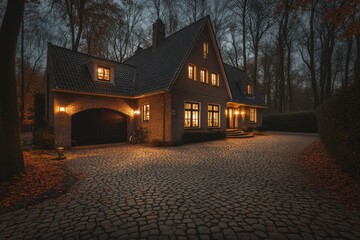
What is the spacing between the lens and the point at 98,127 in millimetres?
12914

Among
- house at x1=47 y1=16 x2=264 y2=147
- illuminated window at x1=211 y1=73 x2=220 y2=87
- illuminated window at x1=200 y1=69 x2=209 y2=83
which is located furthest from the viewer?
illuminated window at x1=211 y1=73 x2=220 y2=87

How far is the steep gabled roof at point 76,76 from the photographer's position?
1120 centimetres

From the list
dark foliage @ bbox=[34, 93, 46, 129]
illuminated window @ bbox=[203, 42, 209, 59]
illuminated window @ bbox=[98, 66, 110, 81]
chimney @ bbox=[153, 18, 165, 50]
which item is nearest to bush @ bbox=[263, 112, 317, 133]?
illuminated window @ bbox=[203, 42, 209, 59]

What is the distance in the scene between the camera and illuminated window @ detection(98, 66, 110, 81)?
13109mm

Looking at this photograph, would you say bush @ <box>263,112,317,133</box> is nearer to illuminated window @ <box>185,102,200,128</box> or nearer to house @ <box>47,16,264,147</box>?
house @ <box>47,16,264,147</box>

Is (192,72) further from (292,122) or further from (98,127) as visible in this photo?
(292,122)

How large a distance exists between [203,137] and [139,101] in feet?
20.5

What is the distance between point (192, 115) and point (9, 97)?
1080cm

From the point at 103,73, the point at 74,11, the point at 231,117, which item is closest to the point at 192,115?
the point at 103,73

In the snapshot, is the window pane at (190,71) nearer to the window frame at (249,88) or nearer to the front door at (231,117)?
the front door at (231,117)

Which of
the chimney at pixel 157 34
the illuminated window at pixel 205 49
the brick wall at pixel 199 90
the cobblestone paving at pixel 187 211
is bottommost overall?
the cobblestone paving at pixel 187 211

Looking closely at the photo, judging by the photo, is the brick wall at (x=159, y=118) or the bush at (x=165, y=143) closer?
the bush at (x=165, y=143)

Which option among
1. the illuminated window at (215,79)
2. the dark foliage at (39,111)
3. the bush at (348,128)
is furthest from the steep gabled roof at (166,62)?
the bush at (348,128)

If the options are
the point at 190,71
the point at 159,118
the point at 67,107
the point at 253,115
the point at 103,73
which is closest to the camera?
the point at 67,107
